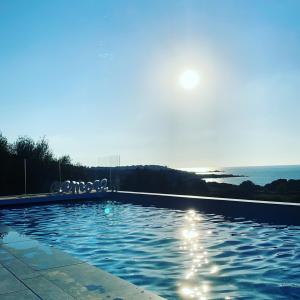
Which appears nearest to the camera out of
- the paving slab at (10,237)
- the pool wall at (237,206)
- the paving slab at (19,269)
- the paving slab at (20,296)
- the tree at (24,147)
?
the paving slab at (20,296)

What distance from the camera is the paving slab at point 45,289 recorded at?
10.4ft

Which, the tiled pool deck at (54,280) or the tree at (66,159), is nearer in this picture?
the tiled pool deck at (54,280)

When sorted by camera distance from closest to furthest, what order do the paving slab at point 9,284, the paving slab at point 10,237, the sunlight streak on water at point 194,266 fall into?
the paving slab at point 9,284, the sunlight streak on water at point 194,266, the paving slab at point 10,237

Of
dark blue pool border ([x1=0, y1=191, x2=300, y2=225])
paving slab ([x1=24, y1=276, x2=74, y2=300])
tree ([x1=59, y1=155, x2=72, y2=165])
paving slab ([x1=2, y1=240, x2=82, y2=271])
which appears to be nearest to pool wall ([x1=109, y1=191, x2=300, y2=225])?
dark blue pool border ([x1=0, y1=191, x2=300, y2=225])

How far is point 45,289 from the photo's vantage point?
3.36 metres

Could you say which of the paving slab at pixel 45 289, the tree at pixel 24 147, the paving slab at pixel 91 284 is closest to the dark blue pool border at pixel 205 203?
the paving slab at pixel 91 284

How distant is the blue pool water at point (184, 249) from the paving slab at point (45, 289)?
1.23 metres

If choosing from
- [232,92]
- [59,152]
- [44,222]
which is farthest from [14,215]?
[59,152]

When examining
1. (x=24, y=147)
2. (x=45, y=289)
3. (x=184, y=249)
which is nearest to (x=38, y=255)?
(x=45, y=289)

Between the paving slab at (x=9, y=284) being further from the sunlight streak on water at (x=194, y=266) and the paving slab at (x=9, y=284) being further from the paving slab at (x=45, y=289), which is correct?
the sunlight streak on water at (x=194, y=266)

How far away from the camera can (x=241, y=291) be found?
4.13 meters

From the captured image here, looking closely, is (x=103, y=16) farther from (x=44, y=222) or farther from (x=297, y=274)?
(x=297, y=274)

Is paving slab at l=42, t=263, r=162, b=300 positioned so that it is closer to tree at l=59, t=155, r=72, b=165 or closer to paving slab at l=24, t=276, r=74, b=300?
paving slab at l=24, t=276, r=74, b=300

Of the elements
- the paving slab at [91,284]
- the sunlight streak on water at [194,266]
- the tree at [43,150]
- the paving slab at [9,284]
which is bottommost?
the sunlight streak on water at [194,266]
